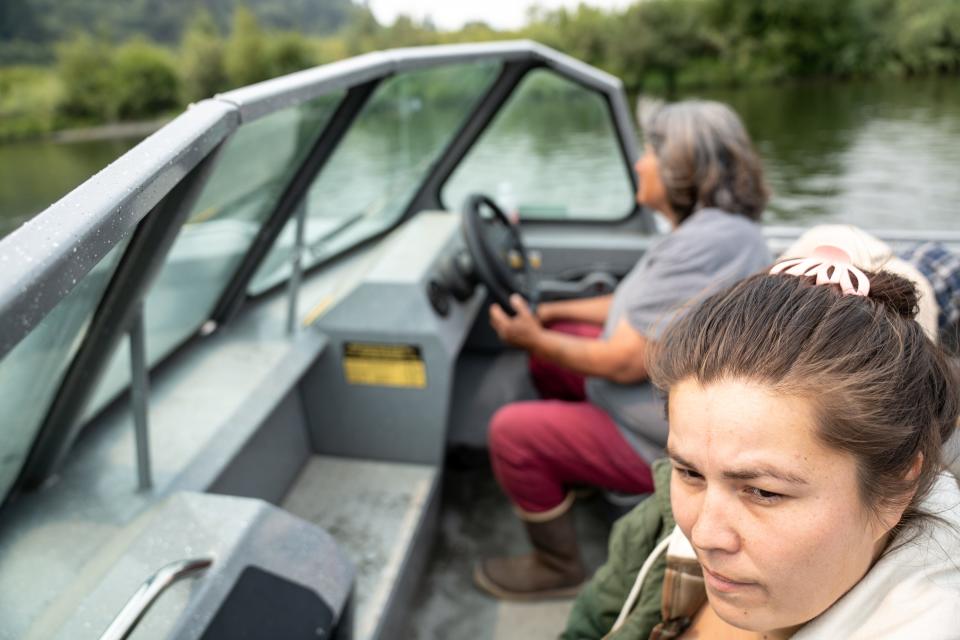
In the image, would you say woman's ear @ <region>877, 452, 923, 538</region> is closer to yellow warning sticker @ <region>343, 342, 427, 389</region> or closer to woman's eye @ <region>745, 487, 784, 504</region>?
woman's eye @ <region>745, 487, 784, 504</region>

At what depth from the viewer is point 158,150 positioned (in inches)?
33.6

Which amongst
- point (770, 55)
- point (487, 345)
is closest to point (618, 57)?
point (770, 55)

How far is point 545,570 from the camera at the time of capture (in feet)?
6.37

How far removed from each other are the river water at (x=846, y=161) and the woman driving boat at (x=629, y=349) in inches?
45.0

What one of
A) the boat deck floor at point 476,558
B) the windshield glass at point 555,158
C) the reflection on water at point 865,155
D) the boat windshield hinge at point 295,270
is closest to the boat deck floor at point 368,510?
the boat deck floor at point 476,558

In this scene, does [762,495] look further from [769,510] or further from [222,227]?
[222,227]

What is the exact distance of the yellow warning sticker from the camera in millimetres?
2045

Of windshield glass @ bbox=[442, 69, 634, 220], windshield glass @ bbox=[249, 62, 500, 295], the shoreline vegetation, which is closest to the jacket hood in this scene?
windshield glass @ bbox=[249, 62, 500, 295]

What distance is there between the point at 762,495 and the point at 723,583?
4.3 inches

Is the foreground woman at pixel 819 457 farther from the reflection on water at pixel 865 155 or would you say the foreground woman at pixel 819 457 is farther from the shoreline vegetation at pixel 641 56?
the shoreline vegetation at pixel 641 56

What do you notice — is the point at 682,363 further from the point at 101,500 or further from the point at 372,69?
the point at 101,500

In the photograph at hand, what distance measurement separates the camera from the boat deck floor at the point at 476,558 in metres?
1.85

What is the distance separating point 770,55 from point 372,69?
38.9 m

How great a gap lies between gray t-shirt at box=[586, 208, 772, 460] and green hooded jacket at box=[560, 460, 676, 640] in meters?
0.54
